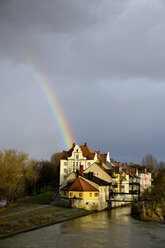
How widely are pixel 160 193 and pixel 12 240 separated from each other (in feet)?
126

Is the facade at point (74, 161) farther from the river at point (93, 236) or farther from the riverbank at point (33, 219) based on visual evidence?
the river at point (93, 236)

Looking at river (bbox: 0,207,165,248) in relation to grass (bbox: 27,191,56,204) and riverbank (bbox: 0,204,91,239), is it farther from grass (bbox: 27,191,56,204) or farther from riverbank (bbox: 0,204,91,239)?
grass (bbox: 27,191,56,204)

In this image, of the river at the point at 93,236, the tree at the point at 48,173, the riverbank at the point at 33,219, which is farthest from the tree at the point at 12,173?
A: the tree at the point at 48,173

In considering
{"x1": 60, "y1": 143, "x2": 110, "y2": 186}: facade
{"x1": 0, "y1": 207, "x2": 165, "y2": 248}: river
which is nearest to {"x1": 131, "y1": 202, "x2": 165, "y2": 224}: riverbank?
{"x1": 0, "y1": 207, "x2": 165, "y2": 248}: river

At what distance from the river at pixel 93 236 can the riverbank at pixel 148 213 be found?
467cm

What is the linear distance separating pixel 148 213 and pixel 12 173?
3373cm

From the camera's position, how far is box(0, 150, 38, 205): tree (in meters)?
63.2

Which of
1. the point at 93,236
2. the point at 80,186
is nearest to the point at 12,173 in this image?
the point at 80,186

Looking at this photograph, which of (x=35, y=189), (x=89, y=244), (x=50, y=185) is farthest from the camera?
(x=50, y=185)

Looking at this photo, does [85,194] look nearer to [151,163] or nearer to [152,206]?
[152,206]

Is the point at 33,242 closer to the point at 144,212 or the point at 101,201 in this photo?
the point at 144,212

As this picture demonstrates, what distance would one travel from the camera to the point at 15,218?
48594mm

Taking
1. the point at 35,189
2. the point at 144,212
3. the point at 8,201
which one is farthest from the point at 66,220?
the point at 35,189

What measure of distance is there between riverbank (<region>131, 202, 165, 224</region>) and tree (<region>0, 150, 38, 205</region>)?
2988cm
